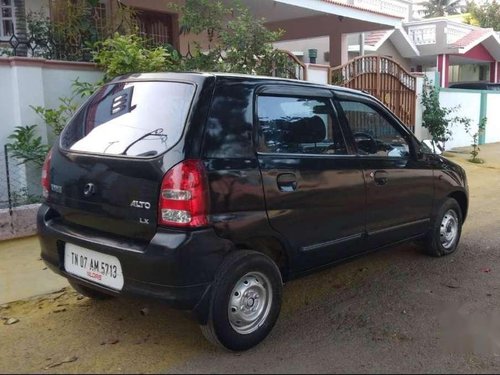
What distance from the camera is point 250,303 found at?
11.5 feet

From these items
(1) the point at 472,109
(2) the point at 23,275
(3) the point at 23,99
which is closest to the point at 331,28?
(1) the point at 472,109

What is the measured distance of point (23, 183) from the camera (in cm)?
669

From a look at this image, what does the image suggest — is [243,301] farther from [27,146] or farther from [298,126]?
[27,146]

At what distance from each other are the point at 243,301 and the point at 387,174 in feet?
6.00

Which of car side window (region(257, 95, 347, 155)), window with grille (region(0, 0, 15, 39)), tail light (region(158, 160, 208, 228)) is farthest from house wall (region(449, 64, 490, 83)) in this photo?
tail light (region(158, 160, 208, 228))

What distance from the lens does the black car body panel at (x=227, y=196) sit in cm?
318

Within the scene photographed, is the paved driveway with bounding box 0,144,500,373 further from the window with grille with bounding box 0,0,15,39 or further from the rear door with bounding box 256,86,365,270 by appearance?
the window with grille with bounding box 0,0,15,39

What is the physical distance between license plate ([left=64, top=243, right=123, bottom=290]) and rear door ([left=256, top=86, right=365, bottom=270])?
3.37 ft

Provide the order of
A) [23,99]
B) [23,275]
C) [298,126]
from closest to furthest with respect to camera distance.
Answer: [298,126] → [23,275] → [23,99]

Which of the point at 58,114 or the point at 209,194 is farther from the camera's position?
the point at 58,114

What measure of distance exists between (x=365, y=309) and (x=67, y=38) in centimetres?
567

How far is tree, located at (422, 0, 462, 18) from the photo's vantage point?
1929 inches

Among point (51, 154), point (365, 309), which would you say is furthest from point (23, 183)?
point (365, 309)

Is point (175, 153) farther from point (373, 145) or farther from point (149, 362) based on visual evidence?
point (373, 145)
